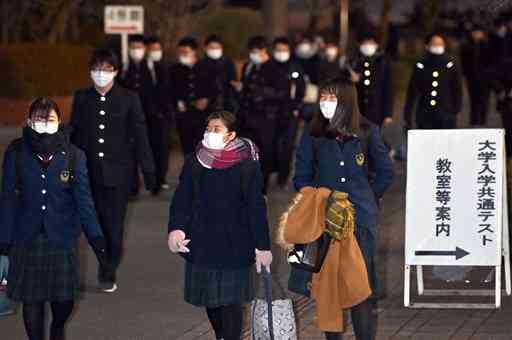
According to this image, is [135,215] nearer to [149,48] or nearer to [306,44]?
[149,48]

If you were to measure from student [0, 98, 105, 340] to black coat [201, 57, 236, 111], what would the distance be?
28.7 feet

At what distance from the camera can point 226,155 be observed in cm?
813

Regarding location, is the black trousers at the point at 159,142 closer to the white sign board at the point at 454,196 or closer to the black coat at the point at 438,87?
the black coat at the point at 438,87

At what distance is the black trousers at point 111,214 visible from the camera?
1102cm

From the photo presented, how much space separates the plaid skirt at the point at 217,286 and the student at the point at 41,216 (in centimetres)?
61

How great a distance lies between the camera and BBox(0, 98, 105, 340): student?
8.29 m

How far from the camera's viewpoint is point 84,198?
27.5 ft

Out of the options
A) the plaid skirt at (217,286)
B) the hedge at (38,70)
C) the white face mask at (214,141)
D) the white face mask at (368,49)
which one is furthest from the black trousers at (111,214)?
the hedge at (38,70)

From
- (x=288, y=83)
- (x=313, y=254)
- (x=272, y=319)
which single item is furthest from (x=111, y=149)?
(x=288, y=83)

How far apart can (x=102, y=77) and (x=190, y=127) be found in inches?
240

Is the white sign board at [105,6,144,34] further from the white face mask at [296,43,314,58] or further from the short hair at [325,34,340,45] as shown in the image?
the short hair at [325,34,340,45]

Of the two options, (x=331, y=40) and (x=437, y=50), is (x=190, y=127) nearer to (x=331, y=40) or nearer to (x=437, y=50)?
(x=437, y=50)

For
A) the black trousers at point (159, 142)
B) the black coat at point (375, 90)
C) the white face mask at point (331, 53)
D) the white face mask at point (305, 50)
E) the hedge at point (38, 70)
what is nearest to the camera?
the black trousers at point (159, 142)

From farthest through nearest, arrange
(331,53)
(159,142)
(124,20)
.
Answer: (331,53) → (124,20) → (159,142)
